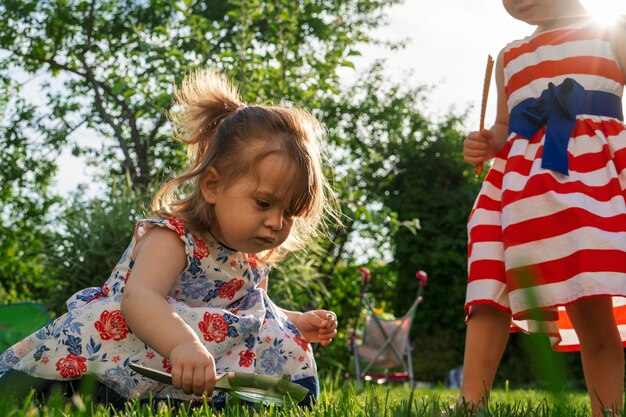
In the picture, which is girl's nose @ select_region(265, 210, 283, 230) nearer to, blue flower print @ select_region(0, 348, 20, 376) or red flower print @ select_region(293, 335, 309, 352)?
red flower print @ select_region(293, 335, 309, 352)

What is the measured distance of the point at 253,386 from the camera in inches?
68.0

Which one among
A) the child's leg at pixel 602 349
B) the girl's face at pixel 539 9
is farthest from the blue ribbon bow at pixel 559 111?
the child's leg at pixel 602 349

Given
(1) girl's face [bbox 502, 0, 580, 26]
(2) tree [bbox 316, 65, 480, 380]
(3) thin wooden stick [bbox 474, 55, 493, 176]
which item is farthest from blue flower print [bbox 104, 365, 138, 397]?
(2) tree [bbox 316, 65, 480, 380]

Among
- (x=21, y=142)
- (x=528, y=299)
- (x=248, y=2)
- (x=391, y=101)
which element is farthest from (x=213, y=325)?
(x=21, y=142)

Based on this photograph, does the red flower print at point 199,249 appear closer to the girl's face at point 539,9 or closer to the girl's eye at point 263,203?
the girl's eye at point 263,203

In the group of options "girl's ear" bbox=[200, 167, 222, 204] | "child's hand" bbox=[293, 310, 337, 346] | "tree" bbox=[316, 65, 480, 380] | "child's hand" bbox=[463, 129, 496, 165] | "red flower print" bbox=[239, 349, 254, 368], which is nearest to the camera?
"red flower print" bbox=[239, 349, 254, 368]

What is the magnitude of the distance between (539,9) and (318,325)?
1279 millimetres

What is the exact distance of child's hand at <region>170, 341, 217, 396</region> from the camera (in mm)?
1651

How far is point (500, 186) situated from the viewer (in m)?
2.52

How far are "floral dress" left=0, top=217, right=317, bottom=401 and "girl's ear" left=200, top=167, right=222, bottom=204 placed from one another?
115 millimetres

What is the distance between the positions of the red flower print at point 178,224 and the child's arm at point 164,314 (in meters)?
0.02

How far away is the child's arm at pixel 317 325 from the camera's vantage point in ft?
7.75

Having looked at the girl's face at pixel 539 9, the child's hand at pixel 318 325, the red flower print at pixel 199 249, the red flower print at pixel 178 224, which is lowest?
the child's hand at pixel 318 325

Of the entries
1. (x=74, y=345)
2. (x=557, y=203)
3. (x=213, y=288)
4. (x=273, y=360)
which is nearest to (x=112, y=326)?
(x=74, y=345)
